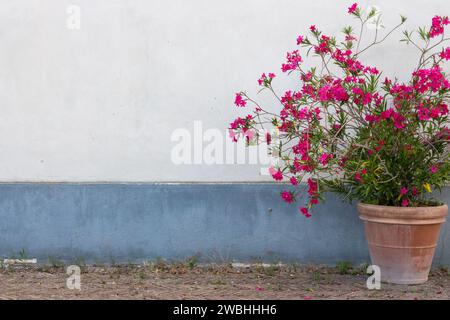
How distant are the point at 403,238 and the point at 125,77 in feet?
8.72

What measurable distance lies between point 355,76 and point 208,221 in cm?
174

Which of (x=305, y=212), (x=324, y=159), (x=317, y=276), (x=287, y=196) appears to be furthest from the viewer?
(x=317, y=276)

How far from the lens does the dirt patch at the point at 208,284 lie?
600 centimetres

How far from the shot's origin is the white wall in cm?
679

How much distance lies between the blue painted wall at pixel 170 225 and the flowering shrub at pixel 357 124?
29cm

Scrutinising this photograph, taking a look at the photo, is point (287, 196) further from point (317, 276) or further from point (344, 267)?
point (344, 267)

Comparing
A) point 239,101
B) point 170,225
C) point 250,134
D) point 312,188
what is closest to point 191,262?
point 170,225

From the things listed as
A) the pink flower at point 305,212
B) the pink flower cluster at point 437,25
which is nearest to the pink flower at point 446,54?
the pink flower cluster at point 437,25

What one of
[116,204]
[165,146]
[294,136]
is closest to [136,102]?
[165,146]

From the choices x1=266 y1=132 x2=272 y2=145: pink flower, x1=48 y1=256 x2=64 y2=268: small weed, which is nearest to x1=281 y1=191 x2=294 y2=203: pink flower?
x1=266 y1=132 x2=272 y2=145: pink flower

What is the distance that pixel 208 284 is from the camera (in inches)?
251

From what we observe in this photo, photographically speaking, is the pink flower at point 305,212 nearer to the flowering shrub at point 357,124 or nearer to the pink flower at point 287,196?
the flowering shrub at point 357,124

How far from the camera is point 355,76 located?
20.8 feet
